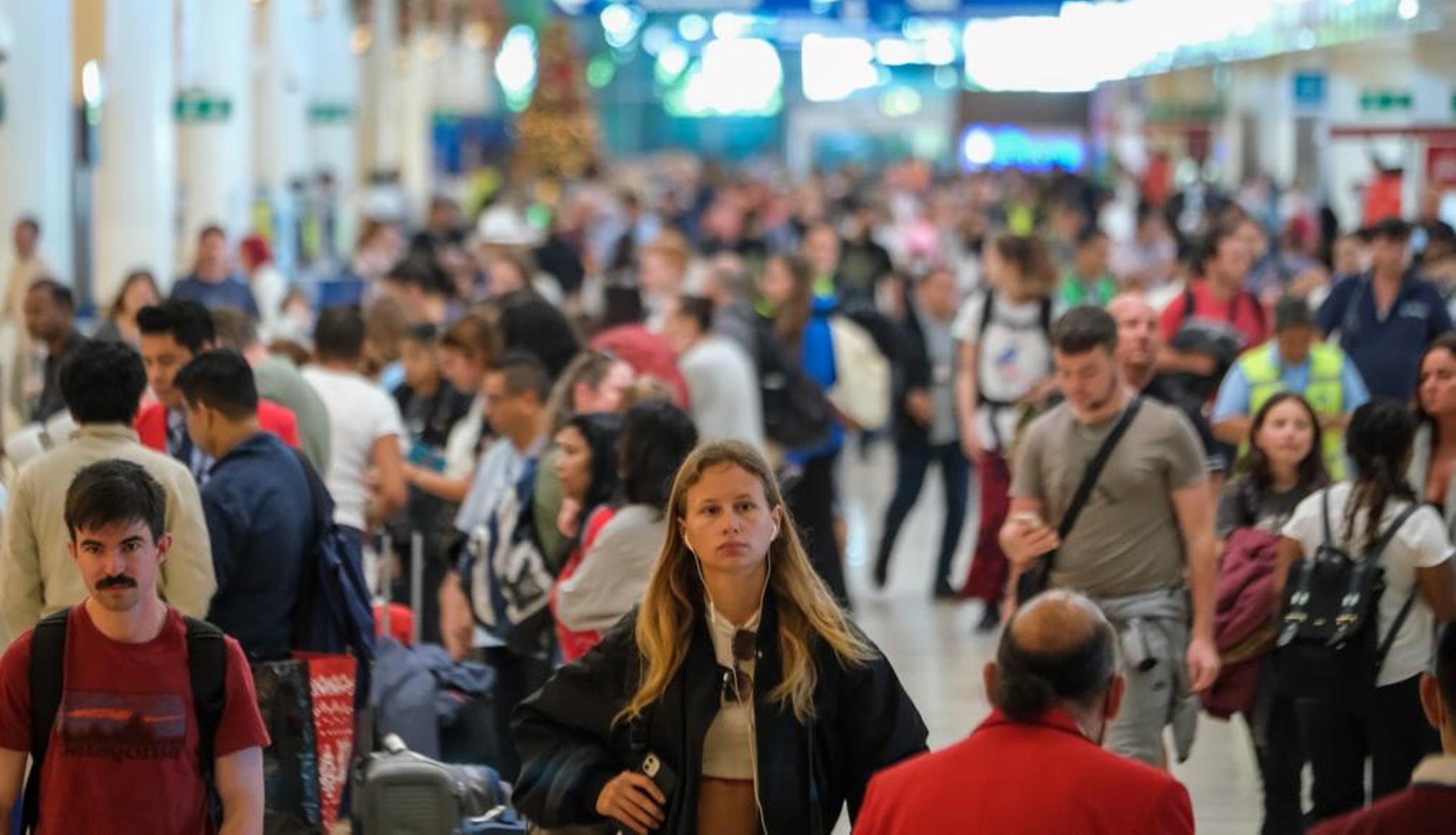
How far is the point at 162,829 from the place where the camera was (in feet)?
17.6

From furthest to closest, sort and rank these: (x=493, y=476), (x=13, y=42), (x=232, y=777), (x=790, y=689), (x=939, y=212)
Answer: (x=939, y=212)
(x=13, y=42)
(x=493, y=476)
(x=232, y=777)
(x=790, y=689)

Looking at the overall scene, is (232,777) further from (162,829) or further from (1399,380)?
(1399,380)

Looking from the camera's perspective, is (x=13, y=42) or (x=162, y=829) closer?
(x=162, y=829)

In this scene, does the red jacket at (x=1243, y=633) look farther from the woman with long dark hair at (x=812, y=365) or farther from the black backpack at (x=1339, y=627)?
the woman with long dark hair at (x=812, y=365)

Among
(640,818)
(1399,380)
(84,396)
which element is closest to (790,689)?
(640,818)

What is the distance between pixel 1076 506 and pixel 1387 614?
901 millimetres

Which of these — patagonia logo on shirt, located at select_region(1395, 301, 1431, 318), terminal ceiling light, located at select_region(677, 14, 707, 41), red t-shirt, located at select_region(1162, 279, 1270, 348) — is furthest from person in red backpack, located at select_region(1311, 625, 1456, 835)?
terminal ceiling light, located at select_region(677, 14, 707, 41)

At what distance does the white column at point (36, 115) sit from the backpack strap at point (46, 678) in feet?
47.6

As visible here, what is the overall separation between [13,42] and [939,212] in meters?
13.9

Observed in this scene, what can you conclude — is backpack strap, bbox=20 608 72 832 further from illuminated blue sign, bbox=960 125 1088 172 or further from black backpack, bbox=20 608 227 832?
illuminated blue sign, bbox=960 125 1088 172

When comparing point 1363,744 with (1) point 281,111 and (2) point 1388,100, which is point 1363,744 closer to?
(2) point 1388,100

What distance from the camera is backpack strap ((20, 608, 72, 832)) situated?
17.7 ft

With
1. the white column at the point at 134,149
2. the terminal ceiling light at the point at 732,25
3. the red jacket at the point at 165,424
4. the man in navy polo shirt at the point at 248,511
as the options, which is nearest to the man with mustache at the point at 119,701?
the man in navy polo shirt at the point at 248,511

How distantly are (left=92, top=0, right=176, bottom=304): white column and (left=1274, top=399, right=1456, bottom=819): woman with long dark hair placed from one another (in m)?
16.4
